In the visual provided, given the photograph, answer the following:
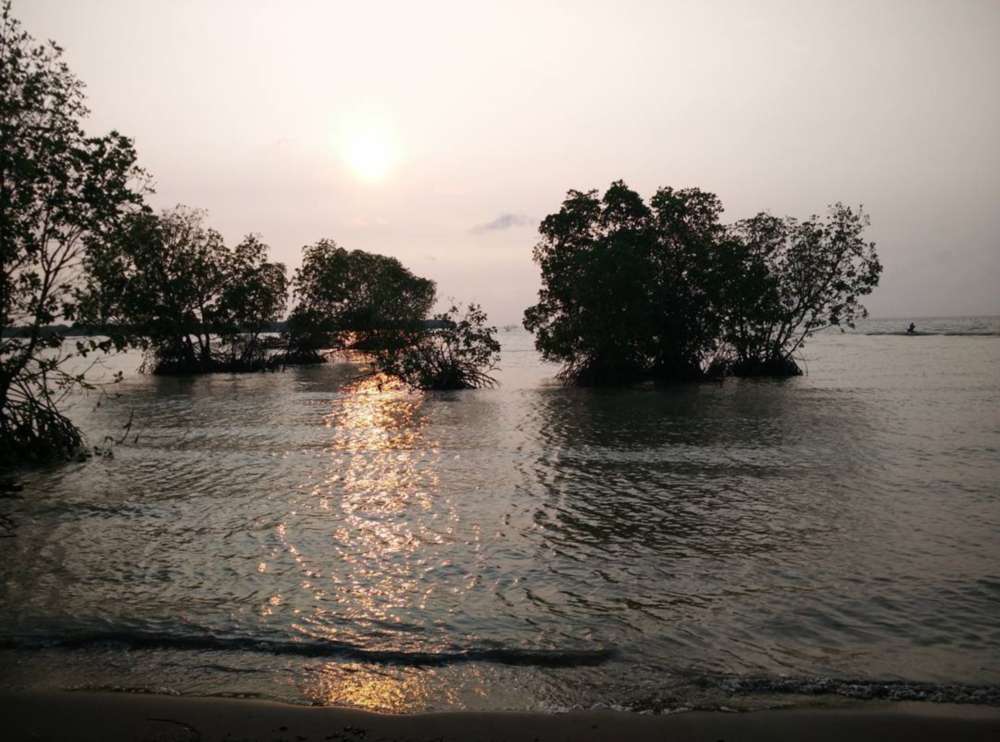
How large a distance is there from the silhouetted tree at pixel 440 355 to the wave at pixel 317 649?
29335 millimetres

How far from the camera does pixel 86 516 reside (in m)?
11.2

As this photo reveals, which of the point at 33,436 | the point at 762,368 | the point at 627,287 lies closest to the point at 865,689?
the point at 33,436

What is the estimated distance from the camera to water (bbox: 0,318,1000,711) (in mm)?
5793

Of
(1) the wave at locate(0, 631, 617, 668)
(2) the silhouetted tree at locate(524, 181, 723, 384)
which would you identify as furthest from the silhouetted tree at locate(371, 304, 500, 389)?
(1) the wave at locate(0, 631, 617, 668)

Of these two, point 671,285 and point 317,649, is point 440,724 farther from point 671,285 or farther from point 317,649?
point 671,285

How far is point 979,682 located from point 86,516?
12258mm

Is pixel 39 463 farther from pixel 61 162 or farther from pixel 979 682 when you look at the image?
pixel 979 682

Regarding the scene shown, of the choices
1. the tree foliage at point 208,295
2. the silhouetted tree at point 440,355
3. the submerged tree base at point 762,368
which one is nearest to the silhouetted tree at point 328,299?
the tree foliage at point 208,295

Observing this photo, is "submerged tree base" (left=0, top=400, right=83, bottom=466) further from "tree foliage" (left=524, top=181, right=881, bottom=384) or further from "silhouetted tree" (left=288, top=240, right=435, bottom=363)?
"silhouetted tree" (left=288, top=240, right=435, bottom=363)

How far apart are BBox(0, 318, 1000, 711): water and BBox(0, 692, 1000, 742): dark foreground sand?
266mm

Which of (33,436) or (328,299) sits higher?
(328,299)

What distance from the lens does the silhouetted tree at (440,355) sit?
35.8 meters

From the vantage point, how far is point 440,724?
4.90m

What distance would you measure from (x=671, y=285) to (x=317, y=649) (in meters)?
33.9
